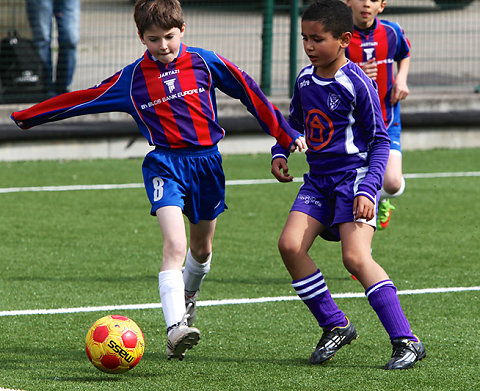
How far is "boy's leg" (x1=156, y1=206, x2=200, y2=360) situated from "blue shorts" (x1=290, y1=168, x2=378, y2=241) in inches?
24.1

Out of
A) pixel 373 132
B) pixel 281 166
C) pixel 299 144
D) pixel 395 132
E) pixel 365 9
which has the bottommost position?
pixel 395 132

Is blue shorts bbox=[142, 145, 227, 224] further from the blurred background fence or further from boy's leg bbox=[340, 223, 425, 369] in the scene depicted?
the blurred background fence

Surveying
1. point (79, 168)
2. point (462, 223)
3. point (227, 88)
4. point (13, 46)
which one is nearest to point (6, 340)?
point (227, 88)

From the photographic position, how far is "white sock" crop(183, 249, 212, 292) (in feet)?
17.5

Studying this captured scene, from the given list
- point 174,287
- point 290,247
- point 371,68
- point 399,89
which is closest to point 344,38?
point 290,247

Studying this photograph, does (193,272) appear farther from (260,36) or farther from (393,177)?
(260,36)

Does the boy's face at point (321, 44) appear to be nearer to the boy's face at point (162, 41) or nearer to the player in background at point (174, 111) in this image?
the player in background at point (174, 111)

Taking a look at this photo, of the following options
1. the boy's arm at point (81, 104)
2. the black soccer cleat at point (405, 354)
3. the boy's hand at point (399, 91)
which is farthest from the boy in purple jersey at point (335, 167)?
the boy's hand at point (399, 91)

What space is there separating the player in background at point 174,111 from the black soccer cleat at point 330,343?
0.68 m

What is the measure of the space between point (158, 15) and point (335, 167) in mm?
1166

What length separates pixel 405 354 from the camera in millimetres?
4438

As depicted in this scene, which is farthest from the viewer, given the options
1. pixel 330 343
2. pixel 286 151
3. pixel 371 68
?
pixel 371 68

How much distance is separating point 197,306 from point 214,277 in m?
0.75

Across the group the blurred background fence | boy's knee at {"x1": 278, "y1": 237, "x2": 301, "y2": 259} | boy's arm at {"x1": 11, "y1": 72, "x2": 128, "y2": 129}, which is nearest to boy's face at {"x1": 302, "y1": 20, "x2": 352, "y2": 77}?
boy's knee at {"x1": 278, "y1": 237, "x2": 301, "y2": 259}
